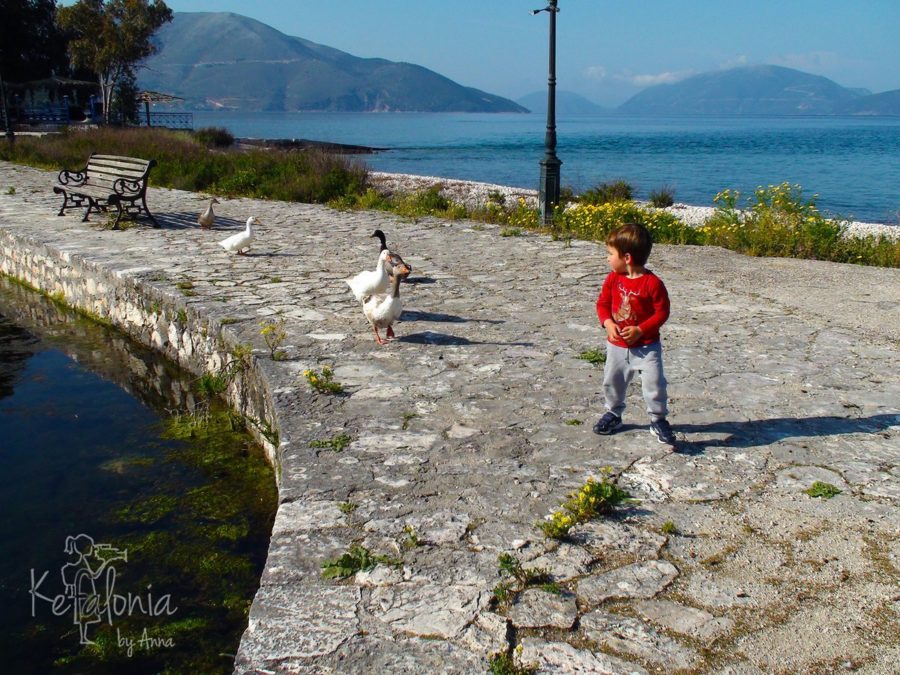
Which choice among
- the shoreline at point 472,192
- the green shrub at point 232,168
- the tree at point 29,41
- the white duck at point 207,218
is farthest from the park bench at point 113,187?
the tree at point 29,41

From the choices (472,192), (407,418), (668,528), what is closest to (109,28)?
(472,192)

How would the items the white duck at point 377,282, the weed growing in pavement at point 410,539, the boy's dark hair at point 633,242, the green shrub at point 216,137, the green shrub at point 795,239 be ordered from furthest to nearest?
the green shrub at point 216,137
the green shrub at point 795,239
the white duck at point 377,282
the boy's dark hair at point 633,242
the weed growing in pavement at point 410,539

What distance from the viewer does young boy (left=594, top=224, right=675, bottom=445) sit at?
4078 mm

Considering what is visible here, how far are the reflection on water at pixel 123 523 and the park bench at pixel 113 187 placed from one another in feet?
17.6

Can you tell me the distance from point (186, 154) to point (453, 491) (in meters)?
18.8

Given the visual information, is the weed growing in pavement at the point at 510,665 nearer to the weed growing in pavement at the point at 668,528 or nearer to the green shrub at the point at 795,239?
the weed growing in pavement at the point at 668,528

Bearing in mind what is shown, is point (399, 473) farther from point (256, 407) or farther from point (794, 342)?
point (794, 342)

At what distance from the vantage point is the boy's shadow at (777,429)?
14.1ft

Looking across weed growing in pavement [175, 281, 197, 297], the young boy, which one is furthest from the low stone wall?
the young boy

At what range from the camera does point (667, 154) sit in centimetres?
6288

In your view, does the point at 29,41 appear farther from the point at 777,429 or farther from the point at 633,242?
the point at 777,429

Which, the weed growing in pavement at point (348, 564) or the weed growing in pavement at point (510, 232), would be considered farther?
the weed growing in pavement at point (510, 232)

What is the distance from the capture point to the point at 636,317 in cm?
415

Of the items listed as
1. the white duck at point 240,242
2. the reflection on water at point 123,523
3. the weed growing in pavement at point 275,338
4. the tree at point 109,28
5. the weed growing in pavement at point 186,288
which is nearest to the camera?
the reflection on water at point 123,523
